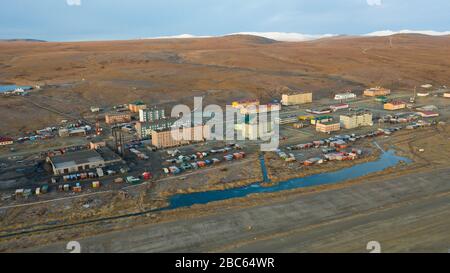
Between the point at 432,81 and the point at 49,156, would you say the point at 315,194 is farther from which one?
the point at 432,81

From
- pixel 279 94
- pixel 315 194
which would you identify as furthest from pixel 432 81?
pixel 315 194

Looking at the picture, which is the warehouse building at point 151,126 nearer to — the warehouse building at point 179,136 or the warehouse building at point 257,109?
the warehouse building at point 179,136

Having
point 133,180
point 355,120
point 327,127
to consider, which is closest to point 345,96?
point 355,120

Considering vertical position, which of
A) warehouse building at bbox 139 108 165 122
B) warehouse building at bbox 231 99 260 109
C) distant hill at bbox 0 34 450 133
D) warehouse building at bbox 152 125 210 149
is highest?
distant hill at bbox 0 34 450 133

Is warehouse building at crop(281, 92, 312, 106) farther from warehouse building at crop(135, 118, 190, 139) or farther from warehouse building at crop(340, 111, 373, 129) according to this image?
warehouse building at crop(135, 118, 190, 139)

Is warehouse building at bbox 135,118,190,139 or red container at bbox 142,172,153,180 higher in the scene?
warehouse building at bbox 135,118,190,139

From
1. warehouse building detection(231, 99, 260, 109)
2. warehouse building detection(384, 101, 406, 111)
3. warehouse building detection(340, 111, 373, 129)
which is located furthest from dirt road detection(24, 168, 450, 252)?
warehouse building detection(384, 101, 406, 111)

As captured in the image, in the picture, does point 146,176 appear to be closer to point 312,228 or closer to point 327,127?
point 312,228
